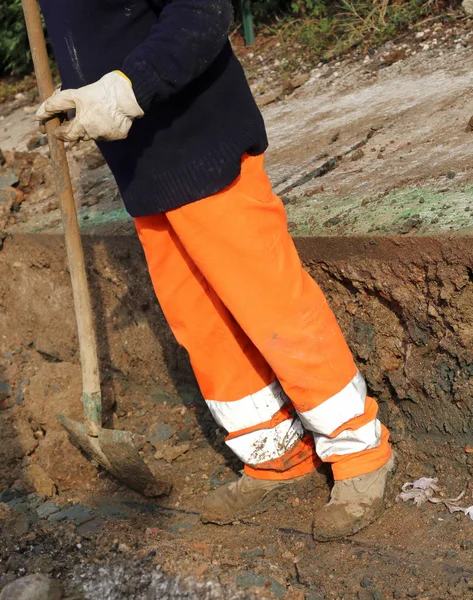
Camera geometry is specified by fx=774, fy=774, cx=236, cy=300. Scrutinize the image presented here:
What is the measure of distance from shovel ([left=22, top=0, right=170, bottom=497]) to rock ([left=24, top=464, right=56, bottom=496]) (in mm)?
314

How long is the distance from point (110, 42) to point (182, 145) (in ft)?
1.26

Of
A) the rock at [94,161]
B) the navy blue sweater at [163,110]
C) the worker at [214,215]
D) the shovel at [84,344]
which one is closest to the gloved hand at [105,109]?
the worker at [214,215]

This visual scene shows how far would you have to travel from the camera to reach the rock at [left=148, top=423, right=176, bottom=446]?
3.73m

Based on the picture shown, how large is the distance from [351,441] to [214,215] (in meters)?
0.93

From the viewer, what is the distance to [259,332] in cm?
253

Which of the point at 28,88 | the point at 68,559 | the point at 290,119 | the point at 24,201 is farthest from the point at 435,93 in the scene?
the point at 28,88

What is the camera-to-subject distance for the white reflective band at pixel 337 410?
260 cm

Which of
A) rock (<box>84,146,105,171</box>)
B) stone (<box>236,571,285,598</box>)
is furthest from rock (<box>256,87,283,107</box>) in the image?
stone (<box>236,571,285,598</box>)

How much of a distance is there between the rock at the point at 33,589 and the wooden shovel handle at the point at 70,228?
2.36ft

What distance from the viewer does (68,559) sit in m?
2.83

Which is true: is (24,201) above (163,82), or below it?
below

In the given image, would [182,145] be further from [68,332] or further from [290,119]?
[290,119]

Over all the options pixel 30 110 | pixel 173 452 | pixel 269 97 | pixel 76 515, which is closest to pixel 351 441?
pixel 173 452

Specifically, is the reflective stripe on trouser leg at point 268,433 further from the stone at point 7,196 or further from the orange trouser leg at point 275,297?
the stone at point 7,196
